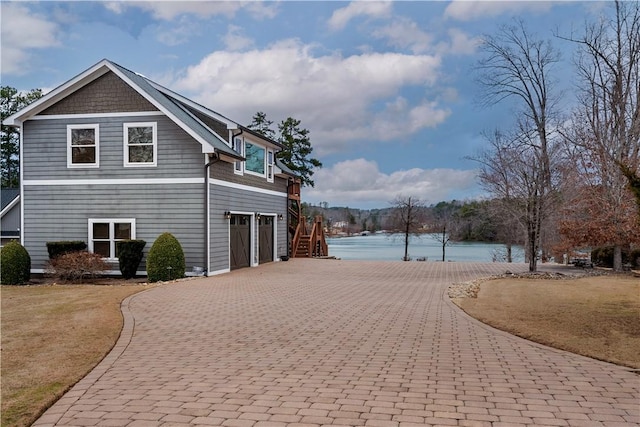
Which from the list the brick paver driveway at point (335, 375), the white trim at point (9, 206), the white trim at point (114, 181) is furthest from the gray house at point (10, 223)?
the brick paver driveway at point (335, 375)

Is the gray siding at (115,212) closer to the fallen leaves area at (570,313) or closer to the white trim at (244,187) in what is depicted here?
the white trim at (244,187)

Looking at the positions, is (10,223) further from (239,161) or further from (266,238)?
(239,161)

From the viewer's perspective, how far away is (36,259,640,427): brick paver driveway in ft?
13.7

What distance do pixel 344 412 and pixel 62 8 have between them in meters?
14.7

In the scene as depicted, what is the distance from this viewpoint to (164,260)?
15188 millimetres

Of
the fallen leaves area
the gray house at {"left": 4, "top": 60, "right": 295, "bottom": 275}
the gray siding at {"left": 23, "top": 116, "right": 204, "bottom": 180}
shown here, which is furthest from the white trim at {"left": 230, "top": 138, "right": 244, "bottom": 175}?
the fallen leaves area

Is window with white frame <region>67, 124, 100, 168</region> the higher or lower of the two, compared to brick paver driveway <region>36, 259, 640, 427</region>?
higher

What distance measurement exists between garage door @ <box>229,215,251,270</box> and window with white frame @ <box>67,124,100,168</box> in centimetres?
545

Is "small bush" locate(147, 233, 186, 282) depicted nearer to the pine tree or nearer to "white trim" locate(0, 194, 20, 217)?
"white trim" locate(0, 194, 20, 217)

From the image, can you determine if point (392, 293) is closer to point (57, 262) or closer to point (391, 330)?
point (391, 330)

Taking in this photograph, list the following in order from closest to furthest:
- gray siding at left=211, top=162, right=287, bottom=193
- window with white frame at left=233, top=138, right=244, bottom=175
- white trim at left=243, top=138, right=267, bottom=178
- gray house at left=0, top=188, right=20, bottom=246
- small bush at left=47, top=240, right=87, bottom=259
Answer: small bush at left=47, top=240, right=87, bottom=259
gray siding at left=211, top=162, right=287, bottom=193
window with white frame at left=233, top=138, right=244, bottom=175
white trim at left=243, top=138, right=267, bottom=178
gray house at left=0, top=188, right=20, bottom=246

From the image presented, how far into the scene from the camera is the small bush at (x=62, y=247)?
1631 cm

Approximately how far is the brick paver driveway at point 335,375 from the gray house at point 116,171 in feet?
23.3

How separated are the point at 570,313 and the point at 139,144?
14.3 metres
